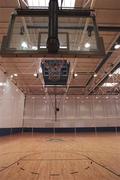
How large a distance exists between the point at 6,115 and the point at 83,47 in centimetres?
1012

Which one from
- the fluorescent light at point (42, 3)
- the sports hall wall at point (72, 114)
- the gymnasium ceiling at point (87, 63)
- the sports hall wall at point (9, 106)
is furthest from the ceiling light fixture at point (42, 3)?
the sports hall wall at point (72, 114)

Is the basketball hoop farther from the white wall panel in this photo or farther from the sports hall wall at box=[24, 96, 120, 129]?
the sports hall wall at box=[24, 96, 120, 129]

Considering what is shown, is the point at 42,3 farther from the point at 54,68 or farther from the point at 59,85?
the point at 59,85

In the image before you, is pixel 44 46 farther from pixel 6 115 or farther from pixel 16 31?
pixel 6 115

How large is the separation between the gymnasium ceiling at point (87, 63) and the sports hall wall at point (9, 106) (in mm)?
652

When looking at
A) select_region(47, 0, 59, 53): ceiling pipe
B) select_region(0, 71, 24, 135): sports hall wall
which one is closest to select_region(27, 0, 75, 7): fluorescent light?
select_region(47, 0, 59, 53): ceiling pipe

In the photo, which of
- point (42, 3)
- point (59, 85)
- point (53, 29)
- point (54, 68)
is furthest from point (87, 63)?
point (53, 29)

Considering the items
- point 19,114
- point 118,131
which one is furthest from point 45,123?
point 118,131

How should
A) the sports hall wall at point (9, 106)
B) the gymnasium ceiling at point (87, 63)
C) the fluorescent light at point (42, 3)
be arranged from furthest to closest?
the sports hall wall at point (9, 106), the gymnasium ceiling at point (87, 63), the fluorescent light at point (42, 3)

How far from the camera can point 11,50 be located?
121 inches

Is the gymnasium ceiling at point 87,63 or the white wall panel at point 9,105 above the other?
the gymnasium ceiling at point 87,63

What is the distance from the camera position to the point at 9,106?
12.6m

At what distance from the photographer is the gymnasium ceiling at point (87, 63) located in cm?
530

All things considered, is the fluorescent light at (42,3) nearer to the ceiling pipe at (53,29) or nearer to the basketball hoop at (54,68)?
the ceiling pipe at (53,29)
